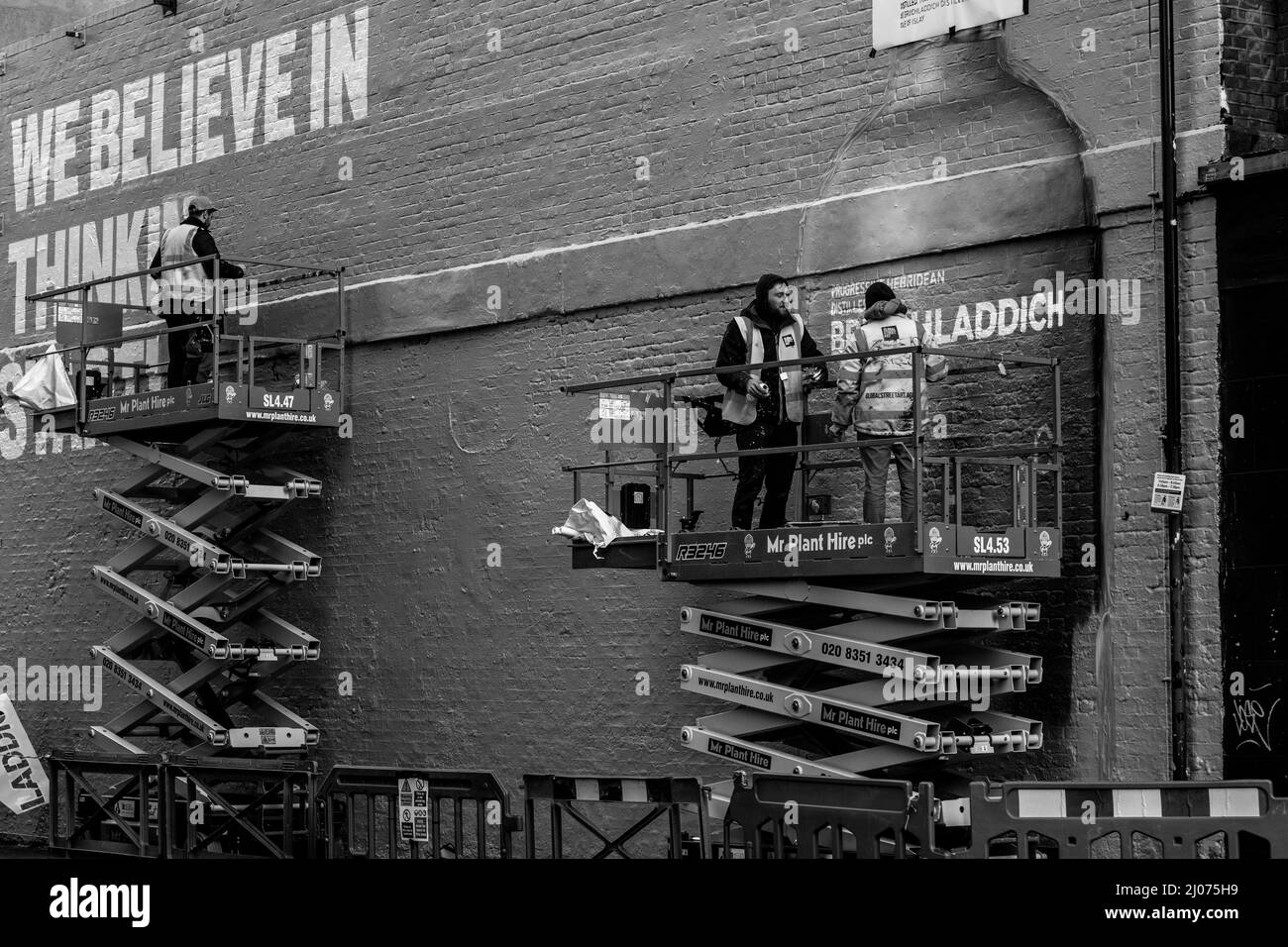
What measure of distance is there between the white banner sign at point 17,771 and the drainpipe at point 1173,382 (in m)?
11.9

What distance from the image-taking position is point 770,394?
1189cm

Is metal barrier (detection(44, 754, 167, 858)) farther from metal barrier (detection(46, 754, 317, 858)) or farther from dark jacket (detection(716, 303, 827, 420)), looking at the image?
dark jacket (detection(716, 303, 827, 420))

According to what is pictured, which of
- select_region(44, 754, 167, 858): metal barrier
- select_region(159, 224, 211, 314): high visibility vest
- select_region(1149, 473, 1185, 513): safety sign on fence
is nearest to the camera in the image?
select_region(1149, 473, 1185, 513): safety sign on fence

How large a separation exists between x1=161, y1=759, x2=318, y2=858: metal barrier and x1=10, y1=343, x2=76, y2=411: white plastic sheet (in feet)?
14.3

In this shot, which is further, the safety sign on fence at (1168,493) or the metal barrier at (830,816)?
the safety sign on fence at (1168,493)

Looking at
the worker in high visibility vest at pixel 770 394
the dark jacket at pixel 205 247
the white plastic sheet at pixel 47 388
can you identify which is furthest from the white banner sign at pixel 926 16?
the white plastic sheet at pixel 47 388

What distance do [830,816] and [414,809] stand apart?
3.20 metres

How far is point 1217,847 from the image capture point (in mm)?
10344

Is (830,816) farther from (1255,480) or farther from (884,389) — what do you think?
(1255,480)

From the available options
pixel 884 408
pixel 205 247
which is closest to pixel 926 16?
pixel 884 408

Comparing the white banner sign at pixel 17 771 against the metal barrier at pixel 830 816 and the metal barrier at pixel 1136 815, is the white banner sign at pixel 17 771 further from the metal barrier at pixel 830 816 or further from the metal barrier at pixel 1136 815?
the metal barrier at pixel 1136 815

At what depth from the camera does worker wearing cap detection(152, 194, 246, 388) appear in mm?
16203

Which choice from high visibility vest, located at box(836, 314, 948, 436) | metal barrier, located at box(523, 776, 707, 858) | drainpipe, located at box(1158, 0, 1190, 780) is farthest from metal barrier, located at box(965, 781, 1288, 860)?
high visibility vest, located at box(836, 314, 948, 436)

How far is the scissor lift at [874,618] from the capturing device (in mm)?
10703
